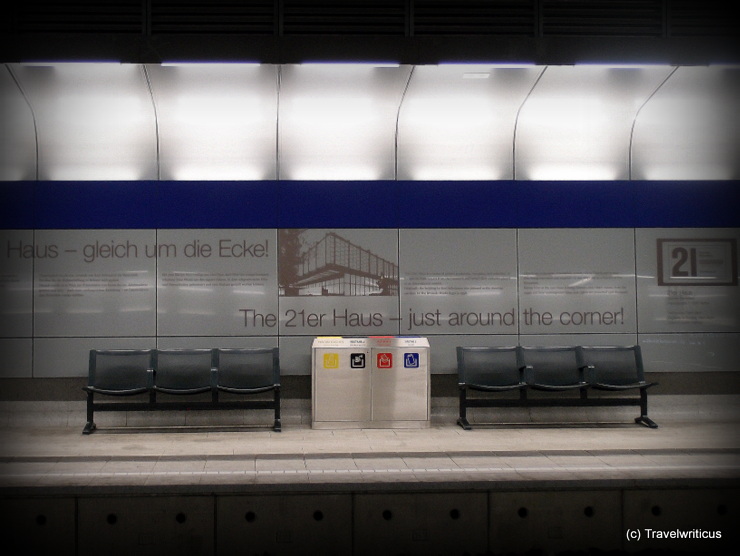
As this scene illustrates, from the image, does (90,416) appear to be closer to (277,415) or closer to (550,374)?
(277,415)

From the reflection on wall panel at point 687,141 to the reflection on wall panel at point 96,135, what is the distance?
250 inches

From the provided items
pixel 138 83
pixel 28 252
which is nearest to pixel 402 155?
pixel 138 83

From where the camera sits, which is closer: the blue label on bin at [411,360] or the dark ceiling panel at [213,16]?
the dark ceiling panel at [213,16]

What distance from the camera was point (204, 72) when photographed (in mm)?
8047

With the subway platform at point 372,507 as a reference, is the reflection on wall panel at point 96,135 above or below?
above

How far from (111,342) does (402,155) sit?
4.38 m

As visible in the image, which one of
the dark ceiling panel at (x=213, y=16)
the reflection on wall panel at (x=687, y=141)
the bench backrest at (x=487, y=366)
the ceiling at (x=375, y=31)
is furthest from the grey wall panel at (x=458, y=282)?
the dark ceiling panel at (x=213, y=16)

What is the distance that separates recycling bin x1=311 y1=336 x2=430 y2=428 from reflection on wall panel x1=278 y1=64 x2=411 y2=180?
229 cm

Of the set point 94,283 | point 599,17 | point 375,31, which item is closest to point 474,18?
point 375,31

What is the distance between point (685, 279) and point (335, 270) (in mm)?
4577

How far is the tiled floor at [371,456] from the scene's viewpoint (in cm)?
561

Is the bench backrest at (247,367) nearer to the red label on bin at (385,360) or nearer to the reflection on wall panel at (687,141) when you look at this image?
the red label on bin at (385,360)

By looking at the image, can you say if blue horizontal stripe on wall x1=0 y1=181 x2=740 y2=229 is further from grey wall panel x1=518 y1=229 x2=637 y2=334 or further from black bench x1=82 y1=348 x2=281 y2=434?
black bench x1=82 y1=348 x2=281 y2=434

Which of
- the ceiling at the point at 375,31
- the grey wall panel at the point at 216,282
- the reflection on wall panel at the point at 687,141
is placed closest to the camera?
the ceiling at the point at 375,31
